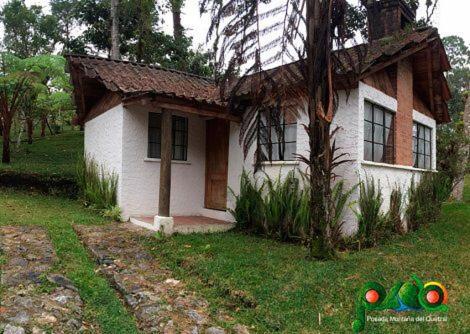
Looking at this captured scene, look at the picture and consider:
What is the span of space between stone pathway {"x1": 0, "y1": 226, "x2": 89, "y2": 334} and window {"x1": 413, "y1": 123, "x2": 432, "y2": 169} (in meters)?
9.17

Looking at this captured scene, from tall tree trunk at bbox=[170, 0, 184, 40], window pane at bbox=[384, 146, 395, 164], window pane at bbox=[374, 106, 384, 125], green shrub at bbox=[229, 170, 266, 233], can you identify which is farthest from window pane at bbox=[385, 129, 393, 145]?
tall tree trunk at bbox=[170, 0, 184, 40]

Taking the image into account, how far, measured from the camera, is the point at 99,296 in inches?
177

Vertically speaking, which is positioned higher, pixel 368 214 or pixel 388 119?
pixel 388 119

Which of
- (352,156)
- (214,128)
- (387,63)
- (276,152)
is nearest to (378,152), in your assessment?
(352,156)

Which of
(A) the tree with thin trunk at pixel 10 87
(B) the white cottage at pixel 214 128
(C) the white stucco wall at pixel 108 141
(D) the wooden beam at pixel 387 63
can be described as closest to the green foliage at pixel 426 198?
(B) the white cottage at pixel 214 128

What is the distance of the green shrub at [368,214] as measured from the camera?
7223 millimetres

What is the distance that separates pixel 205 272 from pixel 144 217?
398cm

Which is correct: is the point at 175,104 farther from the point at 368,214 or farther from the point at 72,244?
the point at 368,214

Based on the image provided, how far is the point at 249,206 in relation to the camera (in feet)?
27.5

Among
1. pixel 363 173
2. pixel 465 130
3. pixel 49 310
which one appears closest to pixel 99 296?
pixel 49 310

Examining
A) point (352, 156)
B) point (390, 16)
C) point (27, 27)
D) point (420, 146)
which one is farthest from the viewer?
point (27, 27)

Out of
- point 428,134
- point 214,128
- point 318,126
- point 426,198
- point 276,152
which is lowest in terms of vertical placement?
point 426,198

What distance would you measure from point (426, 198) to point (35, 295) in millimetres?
9482

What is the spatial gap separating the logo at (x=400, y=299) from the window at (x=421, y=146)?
6474 mm
